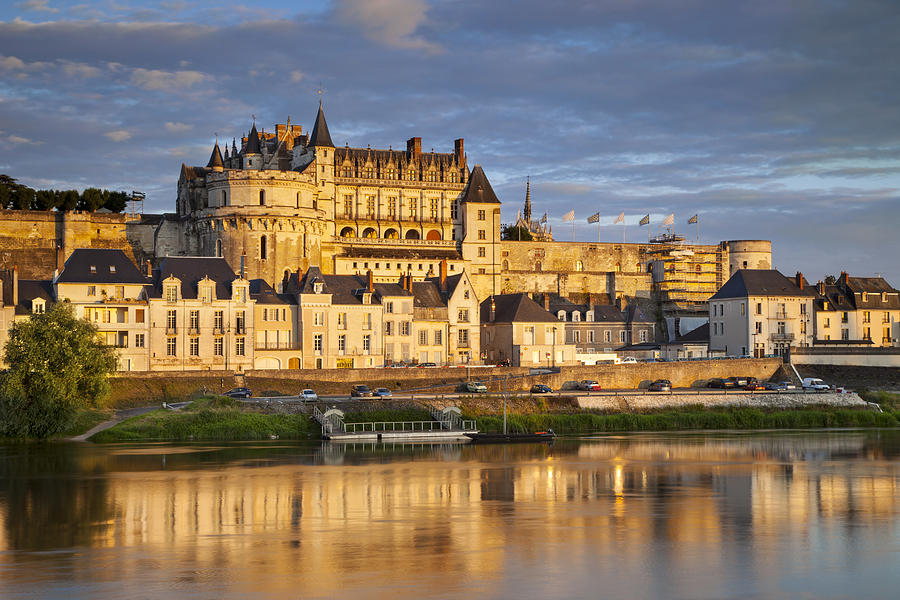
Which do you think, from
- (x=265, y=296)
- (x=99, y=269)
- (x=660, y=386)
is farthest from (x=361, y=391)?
(x=660, y=386)

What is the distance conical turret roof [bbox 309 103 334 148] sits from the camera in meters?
85.2

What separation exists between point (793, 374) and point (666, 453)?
26.9 metres

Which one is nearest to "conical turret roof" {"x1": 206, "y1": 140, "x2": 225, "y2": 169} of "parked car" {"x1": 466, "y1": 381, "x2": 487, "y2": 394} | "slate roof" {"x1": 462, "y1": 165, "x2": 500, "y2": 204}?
"slate roof" {"x1": 462, "y1": 165, "x2": 500, "y2": 204}

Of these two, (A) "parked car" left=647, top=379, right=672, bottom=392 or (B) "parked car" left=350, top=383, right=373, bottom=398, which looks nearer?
(B) "parked car" left=350, top=383, right=373, bottom=398

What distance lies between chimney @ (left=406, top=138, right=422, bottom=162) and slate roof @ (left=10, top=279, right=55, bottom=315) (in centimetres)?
4093

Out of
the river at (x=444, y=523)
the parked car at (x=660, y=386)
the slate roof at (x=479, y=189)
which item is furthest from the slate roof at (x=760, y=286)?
the river at (x=444, y=523)

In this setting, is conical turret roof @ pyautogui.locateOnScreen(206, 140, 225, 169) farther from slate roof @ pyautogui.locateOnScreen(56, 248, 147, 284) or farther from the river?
the river

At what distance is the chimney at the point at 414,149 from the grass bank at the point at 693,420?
43.3 m

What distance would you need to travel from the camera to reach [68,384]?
144ft

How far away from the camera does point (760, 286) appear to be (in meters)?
71.4

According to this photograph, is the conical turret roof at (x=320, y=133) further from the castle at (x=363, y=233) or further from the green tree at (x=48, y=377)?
the green tree at (x=48, y=377)

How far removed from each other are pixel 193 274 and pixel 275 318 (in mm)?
4787

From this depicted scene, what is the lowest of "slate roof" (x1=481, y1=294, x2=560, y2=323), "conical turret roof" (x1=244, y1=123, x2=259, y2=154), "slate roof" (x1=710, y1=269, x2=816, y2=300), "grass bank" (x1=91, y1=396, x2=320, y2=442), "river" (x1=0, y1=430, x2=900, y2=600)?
"river" (x1=0, y1=430, x2=900, y2=600)

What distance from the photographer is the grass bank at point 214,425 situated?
45.9 metres
